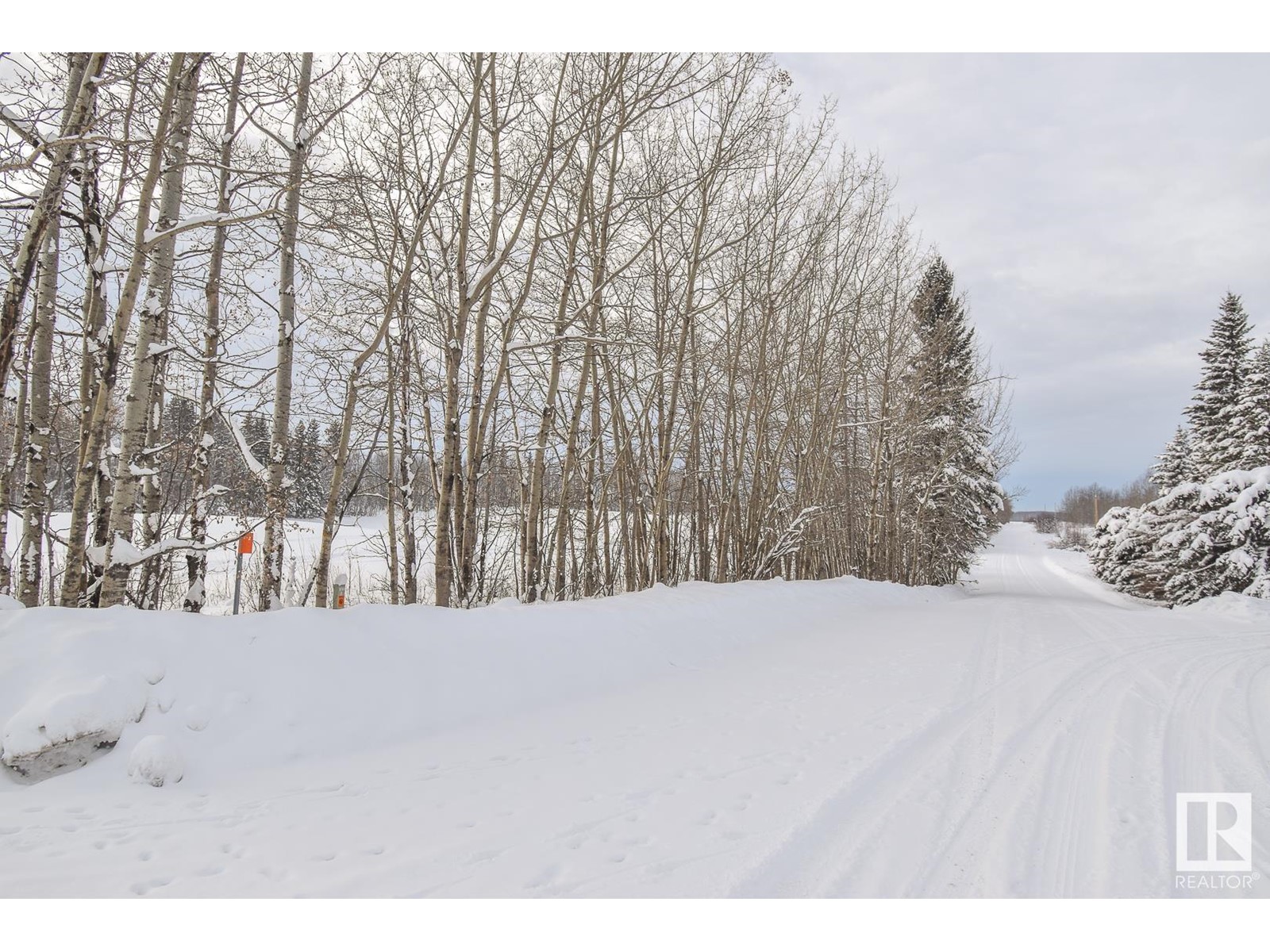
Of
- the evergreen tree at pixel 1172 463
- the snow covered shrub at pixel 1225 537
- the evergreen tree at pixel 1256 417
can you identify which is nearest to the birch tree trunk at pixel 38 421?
the snow covered shrub at pixel 1225 537

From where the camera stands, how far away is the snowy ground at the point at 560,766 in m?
2.15

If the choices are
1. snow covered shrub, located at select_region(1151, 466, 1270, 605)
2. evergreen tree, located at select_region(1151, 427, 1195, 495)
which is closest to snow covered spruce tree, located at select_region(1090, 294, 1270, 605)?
snow covered shrub, located at select_region(1151, 466, 1270, 605)

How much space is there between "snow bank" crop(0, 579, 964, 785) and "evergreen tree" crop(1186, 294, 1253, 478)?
1969 cm

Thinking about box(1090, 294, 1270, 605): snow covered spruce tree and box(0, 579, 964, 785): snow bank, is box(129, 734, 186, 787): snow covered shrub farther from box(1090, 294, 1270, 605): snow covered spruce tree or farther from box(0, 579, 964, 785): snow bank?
box(1090, 294, 1270, 605): snow covered spruce tree

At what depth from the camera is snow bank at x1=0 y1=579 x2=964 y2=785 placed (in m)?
2.80

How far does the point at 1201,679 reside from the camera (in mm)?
5441

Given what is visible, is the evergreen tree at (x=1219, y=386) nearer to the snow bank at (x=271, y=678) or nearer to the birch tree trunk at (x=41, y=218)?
the snow bank at (x=271, y=678)

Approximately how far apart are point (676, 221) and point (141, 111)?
20.9ft

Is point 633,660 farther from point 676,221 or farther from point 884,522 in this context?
point 884,522

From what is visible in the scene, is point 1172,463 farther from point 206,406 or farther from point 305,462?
point 206,406

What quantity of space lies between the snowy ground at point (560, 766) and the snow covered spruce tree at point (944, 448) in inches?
456

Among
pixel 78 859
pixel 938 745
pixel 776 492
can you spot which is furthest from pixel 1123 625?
pixel 78 859

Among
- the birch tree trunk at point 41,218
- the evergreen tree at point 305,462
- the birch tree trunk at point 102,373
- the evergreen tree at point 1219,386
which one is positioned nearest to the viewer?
the birch tree trunk at point 41,218

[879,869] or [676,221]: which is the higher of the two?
[676,221]
